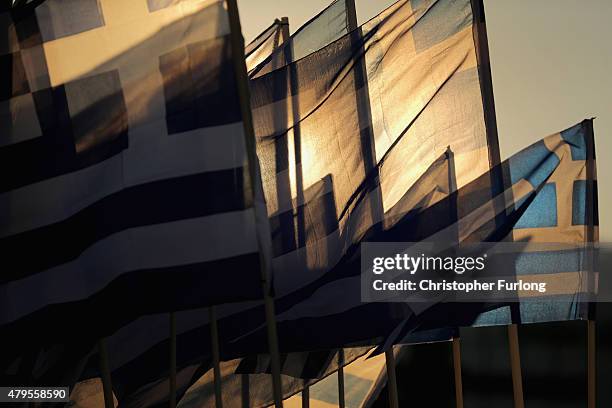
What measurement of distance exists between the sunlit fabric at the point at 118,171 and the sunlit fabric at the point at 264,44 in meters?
6.26

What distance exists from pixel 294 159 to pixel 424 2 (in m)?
1.74

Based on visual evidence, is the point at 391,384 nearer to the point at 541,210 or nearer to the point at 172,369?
the point at 541,210

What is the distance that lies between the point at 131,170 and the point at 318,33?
5497mm

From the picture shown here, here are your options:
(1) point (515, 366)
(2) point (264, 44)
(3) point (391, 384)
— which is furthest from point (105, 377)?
(2) point (264, 44)

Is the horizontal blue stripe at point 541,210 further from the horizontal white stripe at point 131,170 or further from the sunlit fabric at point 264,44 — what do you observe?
the sunlit fabric at point 264,44

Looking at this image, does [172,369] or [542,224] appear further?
[542,224]

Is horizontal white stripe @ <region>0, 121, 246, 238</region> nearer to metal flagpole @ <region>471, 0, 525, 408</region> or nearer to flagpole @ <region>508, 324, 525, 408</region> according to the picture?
metal flagpole @ <region>471, 0, 525, 408</region>

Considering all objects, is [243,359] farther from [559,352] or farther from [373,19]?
[559,352]

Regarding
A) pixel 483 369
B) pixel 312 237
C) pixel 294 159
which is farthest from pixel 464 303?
pixel 483 369

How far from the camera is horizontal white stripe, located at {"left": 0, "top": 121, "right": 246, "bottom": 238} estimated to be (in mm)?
6281

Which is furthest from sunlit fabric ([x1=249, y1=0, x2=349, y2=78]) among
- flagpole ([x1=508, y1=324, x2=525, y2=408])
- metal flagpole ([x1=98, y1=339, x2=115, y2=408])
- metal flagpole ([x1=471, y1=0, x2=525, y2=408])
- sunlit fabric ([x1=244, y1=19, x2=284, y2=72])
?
metal flagpole ([x1=98, y1=339, x2=115, y2=408])

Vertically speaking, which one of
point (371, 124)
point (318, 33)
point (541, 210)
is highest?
point (318, 33)

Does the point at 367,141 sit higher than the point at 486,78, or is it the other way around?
the point at 486,78

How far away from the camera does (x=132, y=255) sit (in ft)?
20.9
